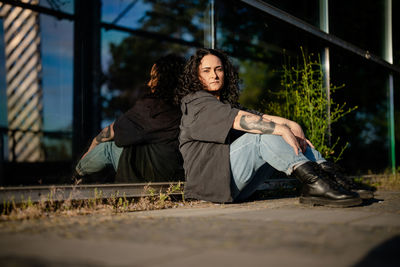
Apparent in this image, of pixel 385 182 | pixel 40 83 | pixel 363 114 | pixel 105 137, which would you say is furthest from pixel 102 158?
pixel 363 114

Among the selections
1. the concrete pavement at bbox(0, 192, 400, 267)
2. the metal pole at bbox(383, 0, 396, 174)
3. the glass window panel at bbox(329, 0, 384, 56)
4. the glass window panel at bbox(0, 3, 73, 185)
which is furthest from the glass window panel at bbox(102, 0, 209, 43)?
the concrete pavement at bbox(0, 192, 400, 267)

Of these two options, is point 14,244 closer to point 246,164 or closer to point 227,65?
point 246,164

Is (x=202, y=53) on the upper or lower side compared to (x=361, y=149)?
upper

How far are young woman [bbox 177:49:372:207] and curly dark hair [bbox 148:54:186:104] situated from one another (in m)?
0.29

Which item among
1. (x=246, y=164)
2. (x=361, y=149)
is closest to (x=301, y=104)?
(x=246, y=164)

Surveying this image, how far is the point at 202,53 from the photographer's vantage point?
299cm

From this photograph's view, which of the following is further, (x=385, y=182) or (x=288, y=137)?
(x=385, y=182)

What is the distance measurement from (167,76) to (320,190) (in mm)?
1436

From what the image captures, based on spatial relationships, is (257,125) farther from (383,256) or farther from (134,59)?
(134,59)

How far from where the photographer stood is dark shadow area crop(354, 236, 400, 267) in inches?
43.4

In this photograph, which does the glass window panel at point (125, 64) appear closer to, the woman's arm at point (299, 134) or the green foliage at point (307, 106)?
the green foliage at point (307, 106)

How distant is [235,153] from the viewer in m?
2.61

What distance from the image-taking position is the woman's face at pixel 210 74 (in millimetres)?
2900

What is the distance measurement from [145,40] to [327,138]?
3513 millimetres
